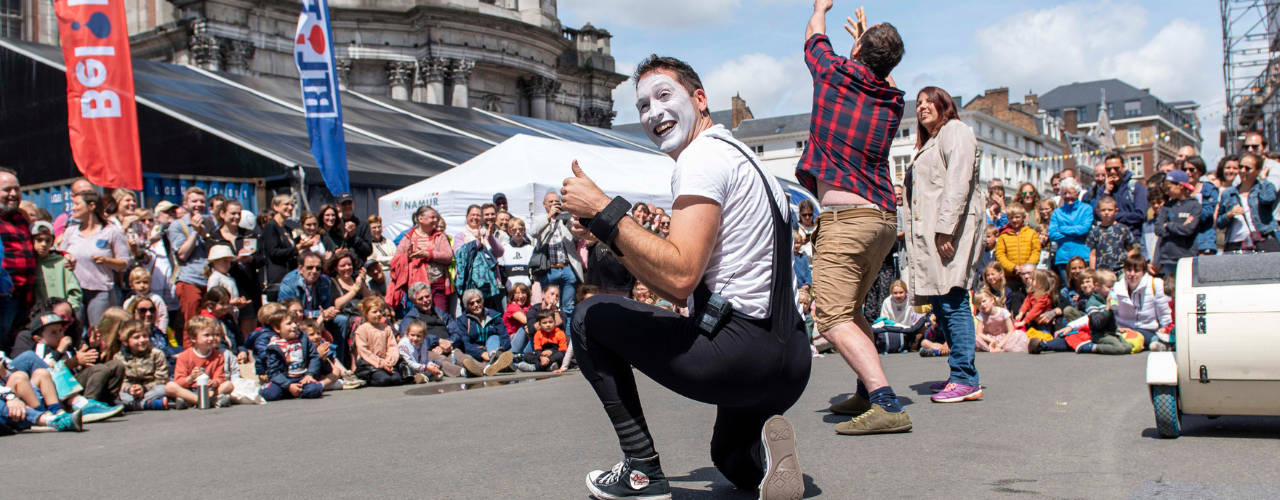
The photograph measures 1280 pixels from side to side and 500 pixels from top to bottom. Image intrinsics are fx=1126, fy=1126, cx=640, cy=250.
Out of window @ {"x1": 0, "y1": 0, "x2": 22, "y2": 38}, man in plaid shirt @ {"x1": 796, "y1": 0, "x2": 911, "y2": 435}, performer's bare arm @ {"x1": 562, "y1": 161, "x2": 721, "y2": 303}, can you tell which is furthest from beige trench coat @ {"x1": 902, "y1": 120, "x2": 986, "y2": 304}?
window @ {"x1": 0, "y1": 0, "x2": 22, "y2": 38}

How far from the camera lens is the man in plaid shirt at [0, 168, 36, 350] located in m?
9.11

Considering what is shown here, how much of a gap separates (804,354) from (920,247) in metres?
2.93

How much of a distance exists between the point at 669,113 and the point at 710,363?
2.99 feet

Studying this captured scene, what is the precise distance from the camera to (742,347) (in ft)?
11.7

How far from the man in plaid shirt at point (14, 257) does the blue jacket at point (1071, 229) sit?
407 inches

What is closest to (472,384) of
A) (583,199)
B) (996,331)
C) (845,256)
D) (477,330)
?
(477,330)

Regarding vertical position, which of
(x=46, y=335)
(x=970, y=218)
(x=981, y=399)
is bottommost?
(x=981, y=399)

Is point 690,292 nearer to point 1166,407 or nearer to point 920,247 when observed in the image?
point 1166,407

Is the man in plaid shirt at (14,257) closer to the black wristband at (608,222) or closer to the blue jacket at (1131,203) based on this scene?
the black wristband at (608,222)

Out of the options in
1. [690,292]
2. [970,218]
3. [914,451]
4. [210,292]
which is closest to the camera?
[690,292]

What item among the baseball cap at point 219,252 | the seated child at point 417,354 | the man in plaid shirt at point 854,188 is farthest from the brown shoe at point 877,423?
the baseball cap at point 219,252

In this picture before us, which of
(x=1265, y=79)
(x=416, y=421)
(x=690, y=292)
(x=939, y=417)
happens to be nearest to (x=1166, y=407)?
(x=939, y=417)

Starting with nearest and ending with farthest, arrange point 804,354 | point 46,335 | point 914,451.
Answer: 1. point 804,354
2. point 914,451
3. point 46,335

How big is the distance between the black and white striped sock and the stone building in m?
36.5
